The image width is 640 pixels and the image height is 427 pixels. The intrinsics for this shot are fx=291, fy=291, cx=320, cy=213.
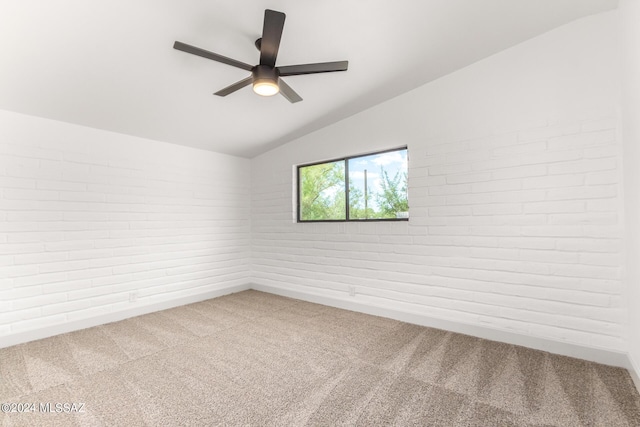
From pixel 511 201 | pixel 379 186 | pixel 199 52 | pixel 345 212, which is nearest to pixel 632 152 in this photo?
pixel 511 201

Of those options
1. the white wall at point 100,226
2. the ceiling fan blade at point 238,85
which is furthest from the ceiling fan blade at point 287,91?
the white wall at point 100,226

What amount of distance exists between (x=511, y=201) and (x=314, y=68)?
7.44 feet

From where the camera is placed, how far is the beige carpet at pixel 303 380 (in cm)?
183

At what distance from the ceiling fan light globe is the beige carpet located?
7.65ft

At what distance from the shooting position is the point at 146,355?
8.87ft

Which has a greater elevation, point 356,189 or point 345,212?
point 356,189

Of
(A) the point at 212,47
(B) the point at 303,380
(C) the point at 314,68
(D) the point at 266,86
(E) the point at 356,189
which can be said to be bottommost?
(B) the point at 303,380

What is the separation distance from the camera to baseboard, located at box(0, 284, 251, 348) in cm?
296

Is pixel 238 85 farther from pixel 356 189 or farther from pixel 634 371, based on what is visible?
pixel 634 371

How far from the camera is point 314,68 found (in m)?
2.30

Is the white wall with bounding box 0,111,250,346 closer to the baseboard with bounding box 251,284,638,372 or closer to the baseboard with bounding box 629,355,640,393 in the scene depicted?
the baseboard with bounding box 251,284,638,372

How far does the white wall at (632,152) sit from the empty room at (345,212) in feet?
0.11

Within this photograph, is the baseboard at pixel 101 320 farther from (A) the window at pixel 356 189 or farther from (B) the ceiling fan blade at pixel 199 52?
(B) the ceiling fan blade at pixel 199 52

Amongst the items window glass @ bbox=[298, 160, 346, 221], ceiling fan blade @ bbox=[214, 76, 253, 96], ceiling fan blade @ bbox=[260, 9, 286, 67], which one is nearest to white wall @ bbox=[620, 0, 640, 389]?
ceiling fan blade @ bbox=[260, 9, 286, 67]
